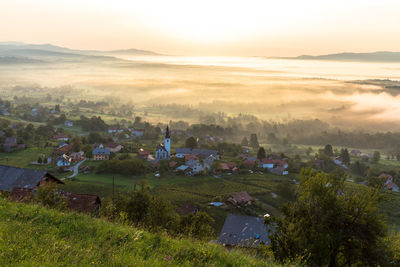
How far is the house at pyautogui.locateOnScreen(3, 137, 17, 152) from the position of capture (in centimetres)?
6836

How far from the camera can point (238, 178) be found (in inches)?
2410

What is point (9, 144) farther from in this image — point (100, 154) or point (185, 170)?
point (185, 170)

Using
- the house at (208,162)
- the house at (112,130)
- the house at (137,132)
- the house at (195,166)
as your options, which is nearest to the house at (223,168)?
the house at (208,162)

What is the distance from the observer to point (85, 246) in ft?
20.1

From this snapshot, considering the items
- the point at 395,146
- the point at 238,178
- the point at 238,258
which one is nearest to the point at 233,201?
the point at 238,178

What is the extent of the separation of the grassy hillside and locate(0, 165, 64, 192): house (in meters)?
16.2

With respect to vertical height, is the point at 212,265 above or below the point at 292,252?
above

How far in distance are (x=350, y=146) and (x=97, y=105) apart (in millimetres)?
152701

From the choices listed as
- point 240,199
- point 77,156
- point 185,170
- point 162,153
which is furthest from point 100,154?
point 240,199

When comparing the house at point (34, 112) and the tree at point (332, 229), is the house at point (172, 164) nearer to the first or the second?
the tree at point (332, 229)

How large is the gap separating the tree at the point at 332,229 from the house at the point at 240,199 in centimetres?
3440

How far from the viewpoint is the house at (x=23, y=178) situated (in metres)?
22.4

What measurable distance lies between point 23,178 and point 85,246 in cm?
2085

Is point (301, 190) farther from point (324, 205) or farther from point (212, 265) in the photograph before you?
point (212, 265)
